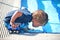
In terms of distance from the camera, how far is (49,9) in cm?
94

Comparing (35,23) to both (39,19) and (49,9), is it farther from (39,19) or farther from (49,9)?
(49,9)

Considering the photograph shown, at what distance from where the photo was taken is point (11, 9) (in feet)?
3.01

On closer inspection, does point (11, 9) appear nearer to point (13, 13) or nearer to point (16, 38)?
point (13, 13)

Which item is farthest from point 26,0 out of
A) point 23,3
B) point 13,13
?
point 13,13

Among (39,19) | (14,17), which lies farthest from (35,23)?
(14,17)

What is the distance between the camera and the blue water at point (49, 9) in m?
0.88

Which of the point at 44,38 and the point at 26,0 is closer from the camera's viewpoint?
the point at 44,38

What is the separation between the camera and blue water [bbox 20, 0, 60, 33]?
0.88 metres

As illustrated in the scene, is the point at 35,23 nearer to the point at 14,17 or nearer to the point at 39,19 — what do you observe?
the point at 39,19

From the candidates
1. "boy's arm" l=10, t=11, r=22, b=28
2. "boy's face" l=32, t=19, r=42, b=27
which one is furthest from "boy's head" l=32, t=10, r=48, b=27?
"boy's arm" l=10, t=11, r=22, b=28

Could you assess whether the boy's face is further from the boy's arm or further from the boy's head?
the boy's arm

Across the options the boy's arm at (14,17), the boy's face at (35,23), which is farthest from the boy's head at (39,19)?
the boy's arm at (14,17)

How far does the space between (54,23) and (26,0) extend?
10.3 inches

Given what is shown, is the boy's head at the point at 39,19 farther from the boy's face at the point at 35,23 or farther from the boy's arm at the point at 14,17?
the boy's arm at the point at 14,17
